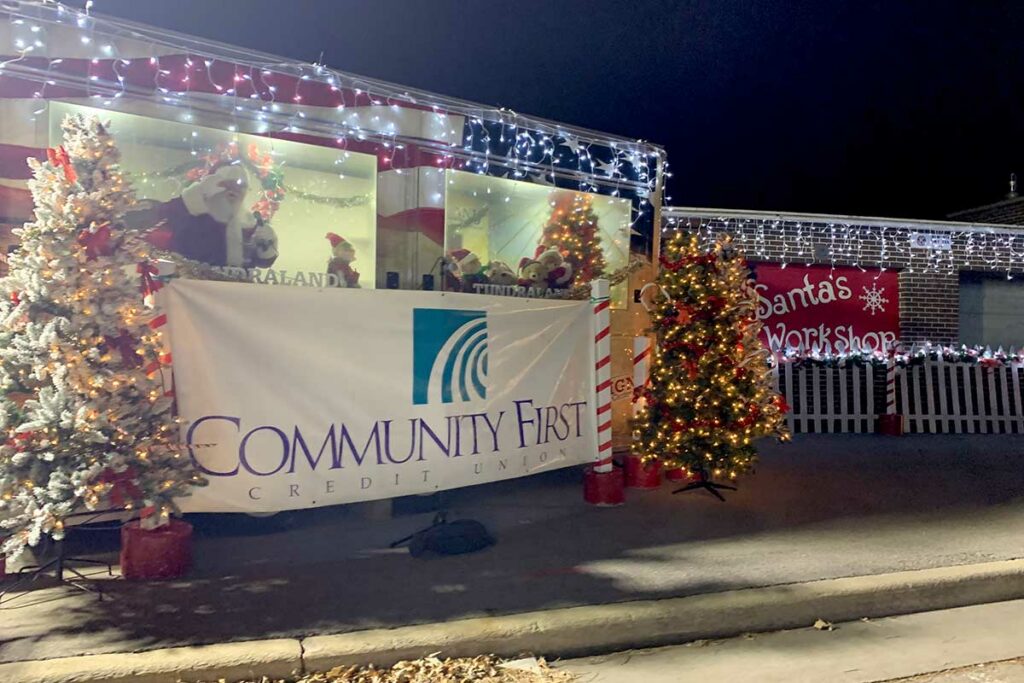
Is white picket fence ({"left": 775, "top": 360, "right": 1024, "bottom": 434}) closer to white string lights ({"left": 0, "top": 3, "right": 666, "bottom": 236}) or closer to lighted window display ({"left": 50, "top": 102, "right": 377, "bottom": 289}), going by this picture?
white string lights ({"left": 0, "top": 3, "right": 666, "bottom": 236})

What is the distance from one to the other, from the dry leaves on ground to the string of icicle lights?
395 inches

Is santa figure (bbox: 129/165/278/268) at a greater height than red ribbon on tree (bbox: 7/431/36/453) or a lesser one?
greater

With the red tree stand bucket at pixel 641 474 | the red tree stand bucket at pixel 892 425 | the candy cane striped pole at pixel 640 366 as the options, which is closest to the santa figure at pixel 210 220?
the candy cane striped pole at pixel 640 366

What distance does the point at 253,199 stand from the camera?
7195mm

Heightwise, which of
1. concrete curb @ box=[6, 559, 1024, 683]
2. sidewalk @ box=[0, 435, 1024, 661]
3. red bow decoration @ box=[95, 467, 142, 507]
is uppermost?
red bow decoration @ box=[95, 467, 142, 507]

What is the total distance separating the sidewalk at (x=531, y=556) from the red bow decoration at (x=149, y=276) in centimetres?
181

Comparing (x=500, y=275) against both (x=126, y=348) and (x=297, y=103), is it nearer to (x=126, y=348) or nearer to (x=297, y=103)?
(x=297, y=103)

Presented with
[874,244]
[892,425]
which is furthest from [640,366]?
[874,244]

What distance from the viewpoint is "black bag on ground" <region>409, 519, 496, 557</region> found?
5855 millimetres

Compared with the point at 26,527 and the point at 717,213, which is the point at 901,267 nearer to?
the point at 717,213

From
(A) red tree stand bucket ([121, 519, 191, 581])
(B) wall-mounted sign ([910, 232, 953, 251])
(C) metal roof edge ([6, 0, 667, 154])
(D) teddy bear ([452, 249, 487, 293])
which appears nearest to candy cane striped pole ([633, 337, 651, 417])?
(D) teddy bear ([452, 249, 487, 293])

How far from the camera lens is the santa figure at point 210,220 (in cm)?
668

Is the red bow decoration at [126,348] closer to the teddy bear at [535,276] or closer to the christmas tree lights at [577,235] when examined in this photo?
the teddy bear at [535,276]

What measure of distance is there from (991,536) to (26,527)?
22.6 ft
